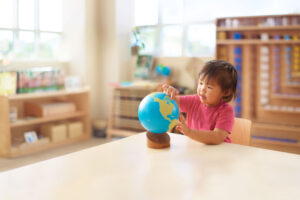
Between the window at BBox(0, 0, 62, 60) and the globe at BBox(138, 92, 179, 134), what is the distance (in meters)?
2.99

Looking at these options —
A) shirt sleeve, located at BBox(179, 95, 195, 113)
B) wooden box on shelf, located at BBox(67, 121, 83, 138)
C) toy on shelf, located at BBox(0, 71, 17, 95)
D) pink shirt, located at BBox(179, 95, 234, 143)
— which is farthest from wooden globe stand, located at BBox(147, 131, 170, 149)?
wooden box on shelf, located at BBox(67, 121, 83, 138)

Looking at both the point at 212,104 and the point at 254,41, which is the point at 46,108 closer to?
the point at 254,41

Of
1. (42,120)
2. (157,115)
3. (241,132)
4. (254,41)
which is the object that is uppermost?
(254,41)

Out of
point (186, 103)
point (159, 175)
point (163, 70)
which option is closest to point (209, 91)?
point (186, 103)

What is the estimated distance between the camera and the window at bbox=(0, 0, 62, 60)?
3766mm

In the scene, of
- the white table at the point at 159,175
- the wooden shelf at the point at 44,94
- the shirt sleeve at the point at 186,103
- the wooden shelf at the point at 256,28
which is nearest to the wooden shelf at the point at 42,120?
the wooden shelf at the point at 44,94

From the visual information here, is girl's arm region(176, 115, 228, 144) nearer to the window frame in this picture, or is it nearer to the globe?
the globe

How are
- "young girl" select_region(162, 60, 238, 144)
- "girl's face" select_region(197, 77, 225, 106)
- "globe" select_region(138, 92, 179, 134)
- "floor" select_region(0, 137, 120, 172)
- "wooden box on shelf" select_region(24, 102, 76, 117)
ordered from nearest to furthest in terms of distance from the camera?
"globe" select_region(138, 92, 179, 134), "young girl" select_region(162, 60, 238, 144), "girl's face" select_region(197, 77, 225, 106), "floor" select_region(0, 137, 120, 172), "wooden box on shelf" select_region(24, 102, 76, 117)

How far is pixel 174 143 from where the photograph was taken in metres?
1.37

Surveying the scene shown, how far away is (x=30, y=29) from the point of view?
404cm

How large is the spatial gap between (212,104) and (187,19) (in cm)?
290

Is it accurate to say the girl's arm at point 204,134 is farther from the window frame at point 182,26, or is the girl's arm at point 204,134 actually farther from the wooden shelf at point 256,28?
the window frame at point 182,26

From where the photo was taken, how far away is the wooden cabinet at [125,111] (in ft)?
13.5

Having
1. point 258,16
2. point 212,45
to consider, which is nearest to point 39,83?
point 212,45
